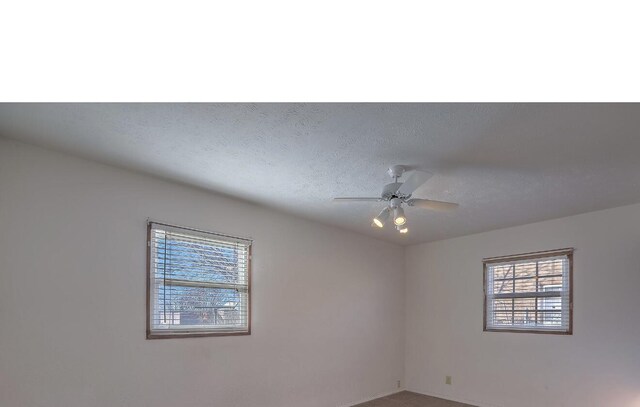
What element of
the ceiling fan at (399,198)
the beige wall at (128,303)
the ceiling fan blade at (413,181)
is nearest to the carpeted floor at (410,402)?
the beige wall at (128,303)

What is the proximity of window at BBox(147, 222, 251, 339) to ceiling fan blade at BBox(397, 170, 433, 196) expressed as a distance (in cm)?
191

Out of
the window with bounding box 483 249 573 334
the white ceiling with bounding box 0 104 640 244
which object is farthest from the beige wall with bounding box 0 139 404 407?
the window with bounding box 483 249 573 334

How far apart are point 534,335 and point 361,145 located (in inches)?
136

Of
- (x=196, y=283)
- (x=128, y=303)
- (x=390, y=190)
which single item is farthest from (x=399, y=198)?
(x=128, y=303)

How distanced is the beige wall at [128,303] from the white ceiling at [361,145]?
0.90 ft

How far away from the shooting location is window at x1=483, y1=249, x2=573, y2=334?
4.54 metres

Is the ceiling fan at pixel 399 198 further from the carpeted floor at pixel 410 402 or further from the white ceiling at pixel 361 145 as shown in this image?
the carpeted floor at pixel 410 402

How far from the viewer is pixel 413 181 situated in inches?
115

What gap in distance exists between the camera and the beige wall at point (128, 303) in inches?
110
